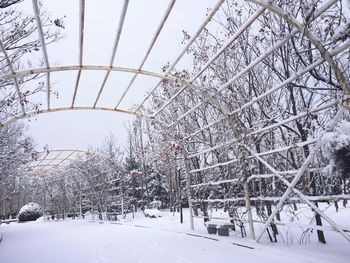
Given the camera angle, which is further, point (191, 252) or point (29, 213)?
point (29, 213)

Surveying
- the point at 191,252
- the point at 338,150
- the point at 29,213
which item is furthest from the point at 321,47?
the point at 29,213

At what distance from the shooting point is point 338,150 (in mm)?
3055

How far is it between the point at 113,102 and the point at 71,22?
3138mm

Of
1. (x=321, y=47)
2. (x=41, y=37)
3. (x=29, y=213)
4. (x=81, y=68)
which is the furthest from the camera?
(x=29, y=213)

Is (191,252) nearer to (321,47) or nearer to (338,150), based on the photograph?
(338,150)

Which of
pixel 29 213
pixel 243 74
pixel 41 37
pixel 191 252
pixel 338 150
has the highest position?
pixel 41 37

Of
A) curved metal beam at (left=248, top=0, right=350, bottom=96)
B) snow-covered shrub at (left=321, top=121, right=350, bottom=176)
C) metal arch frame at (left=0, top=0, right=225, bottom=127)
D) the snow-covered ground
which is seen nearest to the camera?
snow-covered shrub at (left=321, top=121, right=350, bottom=176)

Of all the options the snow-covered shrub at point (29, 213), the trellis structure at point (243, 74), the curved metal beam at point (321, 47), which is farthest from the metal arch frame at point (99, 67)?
the snow-covered shrub at point (29, 213)

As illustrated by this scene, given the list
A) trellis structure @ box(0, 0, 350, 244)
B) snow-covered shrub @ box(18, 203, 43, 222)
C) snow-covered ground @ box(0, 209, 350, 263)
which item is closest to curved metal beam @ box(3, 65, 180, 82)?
trellis structure @ box(0, 0, 350, 244)

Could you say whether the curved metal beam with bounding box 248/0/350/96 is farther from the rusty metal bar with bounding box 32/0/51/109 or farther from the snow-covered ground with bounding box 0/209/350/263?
the rusty metal bar with bounding box 32/0/51/109

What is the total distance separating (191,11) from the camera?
563cm

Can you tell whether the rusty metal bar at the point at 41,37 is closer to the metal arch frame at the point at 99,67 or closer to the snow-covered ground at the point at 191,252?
the metal arch frame at the point at 99,67

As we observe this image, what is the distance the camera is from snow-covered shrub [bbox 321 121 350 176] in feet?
9.93

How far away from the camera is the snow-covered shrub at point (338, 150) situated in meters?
3.03
